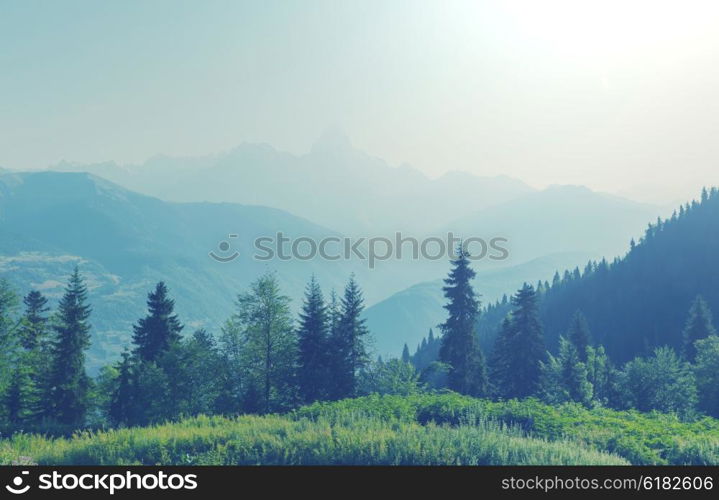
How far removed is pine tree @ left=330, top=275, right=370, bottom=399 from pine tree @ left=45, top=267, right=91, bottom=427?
2353 cm

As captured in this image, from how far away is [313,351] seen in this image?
47.3 m

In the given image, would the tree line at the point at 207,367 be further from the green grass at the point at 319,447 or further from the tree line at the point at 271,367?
the green grass at the point at 319,447

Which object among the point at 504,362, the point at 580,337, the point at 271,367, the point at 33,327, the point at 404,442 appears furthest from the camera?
the point at 580,337

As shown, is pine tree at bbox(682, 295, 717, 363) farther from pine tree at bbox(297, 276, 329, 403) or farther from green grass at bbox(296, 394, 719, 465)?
green grass at bbox(296, 394, 719, 465)

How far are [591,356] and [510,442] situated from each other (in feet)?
189

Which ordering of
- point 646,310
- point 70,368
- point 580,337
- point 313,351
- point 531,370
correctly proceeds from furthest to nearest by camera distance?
point 646,310 → point 580,337 → point 531,370 → point 70,368 → point 313,351

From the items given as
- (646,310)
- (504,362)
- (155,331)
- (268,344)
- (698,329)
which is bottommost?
(504,362)

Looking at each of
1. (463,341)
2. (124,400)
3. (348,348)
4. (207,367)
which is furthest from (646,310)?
(124,400)

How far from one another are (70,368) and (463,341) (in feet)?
119

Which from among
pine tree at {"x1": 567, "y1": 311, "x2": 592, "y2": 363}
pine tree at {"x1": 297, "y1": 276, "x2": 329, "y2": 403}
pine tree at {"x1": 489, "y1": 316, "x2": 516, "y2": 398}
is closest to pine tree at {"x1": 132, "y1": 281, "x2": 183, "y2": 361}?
pine tree at {"x1": 297, "y1": 276, "x2": 329, "y2": 403}

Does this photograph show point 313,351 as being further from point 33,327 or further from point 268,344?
point 33,327
